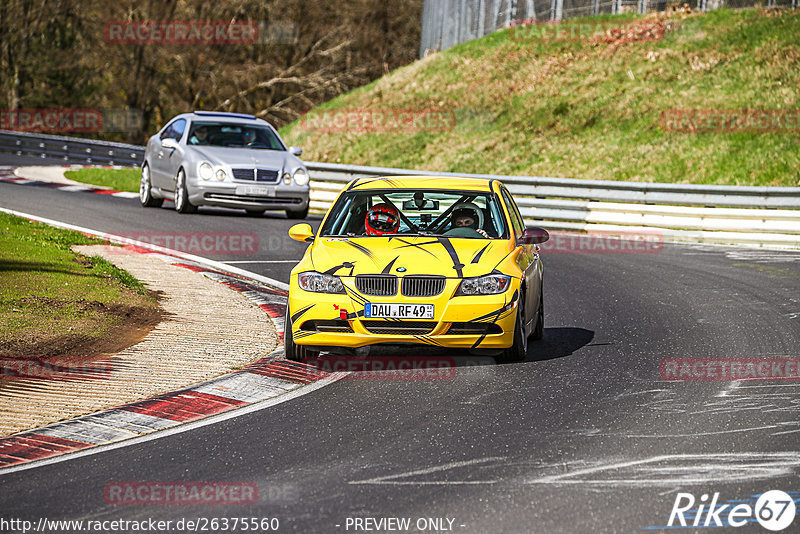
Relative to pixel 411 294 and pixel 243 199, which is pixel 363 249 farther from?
pixel 243 199

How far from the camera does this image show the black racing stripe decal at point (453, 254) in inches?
346

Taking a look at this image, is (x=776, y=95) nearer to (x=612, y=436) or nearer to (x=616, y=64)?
(x=616, y=64)

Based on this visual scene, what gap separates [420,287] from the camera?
8.70m

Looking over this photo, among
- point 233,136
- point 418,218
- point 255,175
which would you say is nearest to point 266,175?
point 255,175

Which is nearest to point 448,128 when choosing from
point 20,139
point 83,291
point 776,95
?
point 776,95

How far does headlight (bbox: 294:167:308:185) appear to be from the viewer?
20125 millimetres

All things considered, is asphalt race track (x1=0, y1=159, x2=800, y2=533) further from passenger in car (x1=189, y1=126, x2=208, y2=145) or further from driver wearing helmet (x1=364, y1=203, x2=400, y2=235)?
passenger in car (x1=189, y1=126, x2=208, y2=145)

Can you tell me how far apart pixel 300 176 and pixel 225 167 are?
1325 millimetres

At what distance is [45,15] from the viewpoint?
51.0 meters

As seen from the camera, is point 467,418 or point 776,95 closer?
point 467,418

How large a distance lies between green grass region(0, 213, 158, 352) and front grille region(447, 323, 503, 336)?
2.99 m

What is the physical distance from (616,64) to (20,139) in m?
20.6

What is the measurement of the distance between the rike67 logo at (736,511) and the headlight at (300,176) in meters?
15.2

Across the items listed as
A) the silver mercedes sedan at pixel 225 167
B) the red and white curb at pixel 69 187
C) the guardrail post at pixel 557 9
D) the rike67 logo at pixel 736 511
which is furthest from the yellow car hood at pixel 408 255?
the guardrail post at pixel 557 9
